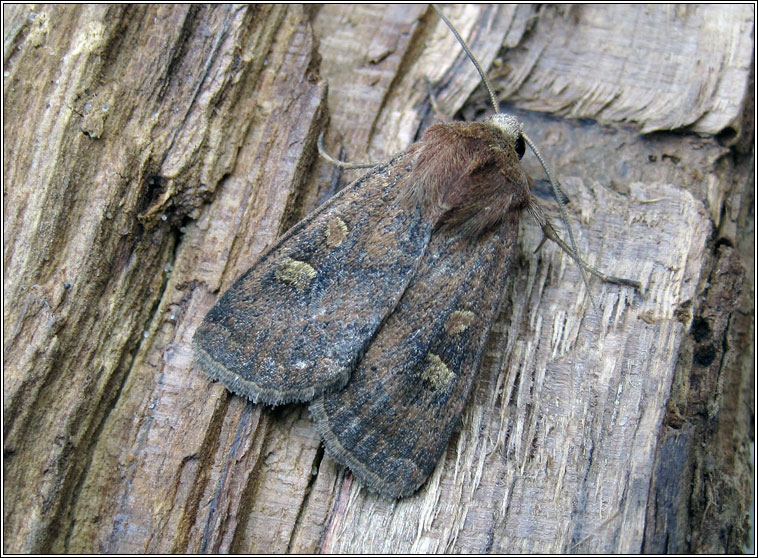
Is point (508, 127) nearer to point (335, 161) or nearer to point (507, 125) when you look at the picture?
point (507, 125)

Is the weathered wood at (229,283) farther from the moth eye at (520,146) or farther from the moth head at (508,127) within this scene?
the moth head at (508,127)

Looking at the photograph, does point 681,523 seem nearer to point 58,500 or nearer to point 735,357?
point 735,357

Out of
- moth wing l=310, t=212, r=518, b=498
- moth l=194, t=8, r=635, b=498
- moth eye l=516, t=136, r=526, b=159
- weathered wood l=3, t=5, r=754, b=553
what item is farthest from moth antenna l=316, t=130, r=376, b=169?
moth eye l=516, t=136, r=526, b=159

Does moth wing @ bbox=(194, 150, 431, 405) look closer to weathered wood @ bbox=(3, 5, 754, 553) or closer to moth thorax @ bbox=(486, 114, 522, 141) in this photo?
weathered wood @ bbox=(3, 5, 754, 553)

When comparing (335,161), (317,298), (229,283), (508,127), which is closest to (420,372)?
(317,298)

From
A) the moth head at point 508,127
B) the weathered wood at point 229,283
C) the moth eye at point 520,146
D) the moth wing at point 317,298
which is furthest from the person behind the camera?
the moth eye at point 520,146

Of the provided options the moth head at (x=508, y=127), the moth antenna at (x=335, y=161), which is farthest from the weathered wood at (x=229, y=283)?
the moth head at (x=508, y=127)

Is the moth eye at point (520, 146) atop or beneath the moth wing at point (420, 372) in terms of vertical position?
atop
